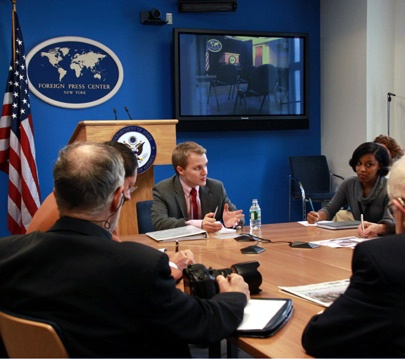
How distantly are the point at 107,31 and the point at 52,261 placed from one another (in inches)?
190

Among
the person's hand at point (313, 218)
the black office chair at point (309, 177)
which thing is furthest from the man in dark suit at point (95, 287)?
the black office chair at point (309, 177)

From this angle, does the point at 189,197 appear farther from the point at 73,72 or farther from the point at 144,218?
the point at 73,72

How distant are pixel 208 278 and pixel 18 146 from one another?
3.72 meters

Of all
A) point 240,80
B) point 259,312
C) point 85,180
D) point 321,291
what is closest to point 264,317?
point 259,312

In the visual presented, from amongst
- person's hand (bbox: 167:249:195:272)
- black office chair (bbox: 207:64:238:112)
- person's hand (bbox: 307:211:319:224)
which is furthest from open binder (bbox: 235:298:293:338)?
black office chair (bbox: 207:64:238:112)

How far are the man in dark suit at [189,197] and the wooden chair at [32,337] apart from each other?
2.04 m

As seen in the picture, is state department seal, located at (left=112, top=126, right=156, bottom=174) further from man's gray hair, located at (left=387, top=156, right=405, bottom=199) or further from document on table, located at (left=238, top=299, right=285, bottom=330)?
man's gray hair, located at (left=387, top=156, right=405, bottom=199)

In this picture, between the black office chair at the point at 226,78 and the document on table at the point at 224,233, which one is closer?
the document on table at the point at 224,233

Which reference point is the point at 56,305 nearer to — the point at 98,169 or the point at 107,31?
the point at 98,169

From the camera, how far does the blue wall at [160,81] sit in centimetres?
559

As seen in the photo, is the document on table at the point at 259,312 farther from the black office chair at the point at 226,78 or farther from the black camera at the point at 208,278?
the black office chair at the point at 226,78

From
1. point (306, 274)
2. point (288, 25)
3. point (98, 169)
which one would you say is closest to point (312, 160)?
point (288, 25)

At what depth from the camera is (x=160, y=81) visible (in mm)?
6125

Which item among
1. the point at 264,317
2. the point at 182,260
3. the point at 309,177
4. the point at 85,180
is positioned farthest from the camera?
the point at 309,177
